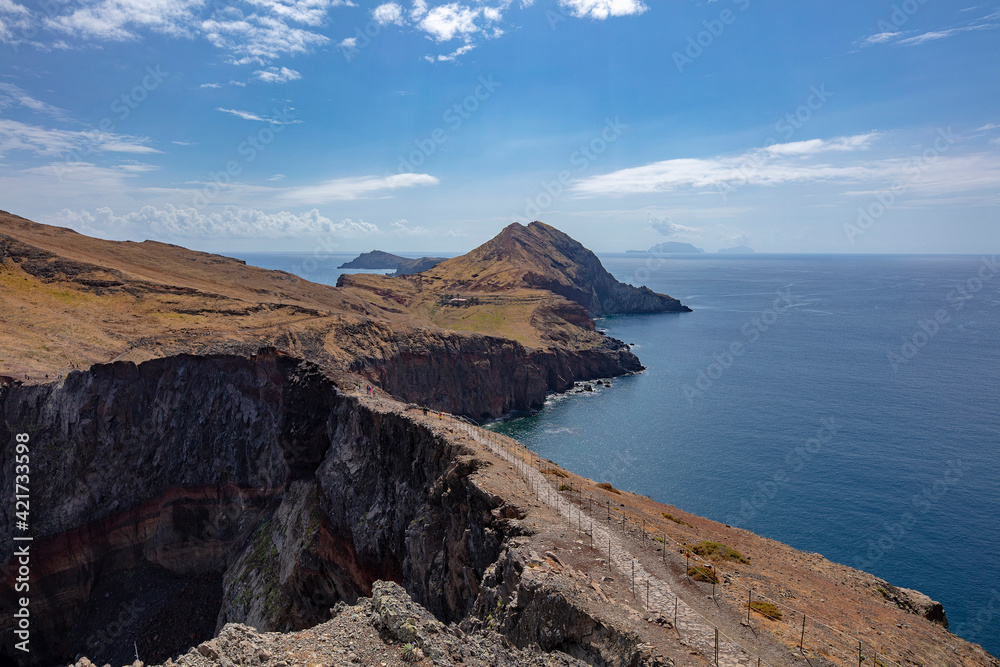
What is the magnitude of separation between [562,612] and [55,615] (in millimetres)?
61308

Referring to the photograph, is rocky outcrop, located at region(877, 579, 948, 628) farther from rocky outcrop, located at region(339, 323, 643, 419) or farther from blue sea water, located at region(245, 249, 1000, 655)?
rocky outcrop, located at region(339, 323, 643, 419)

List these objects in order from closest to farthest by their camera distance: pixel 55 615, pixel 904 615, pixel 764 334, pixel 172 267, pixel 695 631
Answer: pixel 695 631 < pixel 904 615 < pixel 55 615 < pixel 172 267 < pixel 764 334

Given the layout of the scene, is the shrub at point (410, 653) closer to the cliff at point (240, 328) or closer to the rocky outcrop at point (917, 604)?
the rocky outcrop at point (917, 604)

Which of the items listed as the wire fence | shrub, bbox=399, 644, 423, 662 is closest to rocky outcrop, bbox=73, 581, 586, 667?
shrub, bbox=399, 644, 423, 662

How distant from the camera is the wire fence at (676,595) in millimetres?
19938

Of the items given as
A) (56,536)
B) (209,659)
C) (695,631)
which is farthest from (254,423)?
(695,631)

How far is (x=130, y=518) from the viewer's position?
5947 centimetres

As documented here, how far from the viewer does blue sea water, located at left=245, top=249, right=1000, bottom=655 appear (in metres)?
58.0

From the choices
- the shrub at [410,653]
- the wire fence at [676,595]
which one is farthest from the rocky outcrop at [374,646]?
the wire fence at [676,595]

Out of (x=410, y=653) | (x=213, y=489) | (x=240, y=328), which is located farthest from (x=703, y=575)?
(x=240, y=328)

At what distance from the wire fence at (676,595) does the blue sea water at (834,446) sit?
121 ft

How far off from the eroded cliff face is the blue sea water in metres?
43.5

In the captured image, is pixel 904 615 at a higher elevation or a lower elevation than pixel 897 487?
higher

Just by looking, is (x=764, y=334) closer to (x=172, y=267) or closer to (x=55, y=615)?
(x=172, y=267)
